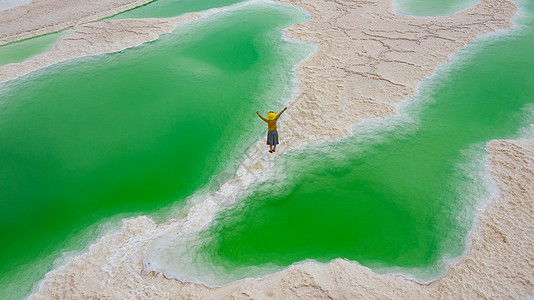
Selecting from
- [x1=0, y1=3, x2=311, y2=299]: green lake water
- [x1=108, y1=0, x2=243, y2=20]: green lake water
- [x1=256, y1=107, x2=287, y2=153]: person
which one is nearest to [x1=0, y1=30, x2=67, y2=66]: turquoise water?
[x1=0, y1=3, x2=311, y2=299]: green lake water

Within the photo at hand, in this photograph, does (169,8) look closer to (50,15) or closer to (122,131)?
(50,15)

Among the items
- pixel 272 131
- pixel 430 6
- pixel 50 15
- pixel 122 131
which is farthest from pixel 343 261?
pixel 50 15

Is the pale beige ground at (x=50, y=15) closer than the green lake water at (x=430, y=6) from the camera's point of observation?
No

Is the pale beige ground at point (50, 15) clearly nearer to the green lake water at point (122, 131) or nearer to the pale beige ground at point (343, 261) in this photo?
the pale beige ground at point (343, 261)

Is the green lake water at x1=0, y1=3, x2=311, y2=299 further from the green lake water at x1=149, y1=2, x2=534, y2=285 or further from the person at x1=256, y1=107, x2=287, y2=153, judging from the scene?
the green lake water at x1=149, y1=2, x2=534, y2=285

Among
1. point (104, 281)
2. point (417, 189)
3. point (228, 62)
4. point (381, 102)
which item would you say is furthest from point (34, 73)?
point (417, 189)

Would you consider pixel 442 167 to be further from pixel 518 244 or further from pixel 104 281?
pixel 104 281

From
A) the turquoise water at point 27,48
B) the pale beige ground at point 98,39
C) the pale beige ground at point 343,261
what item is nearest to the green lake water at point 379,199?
the pale beige ground at point 343,261
